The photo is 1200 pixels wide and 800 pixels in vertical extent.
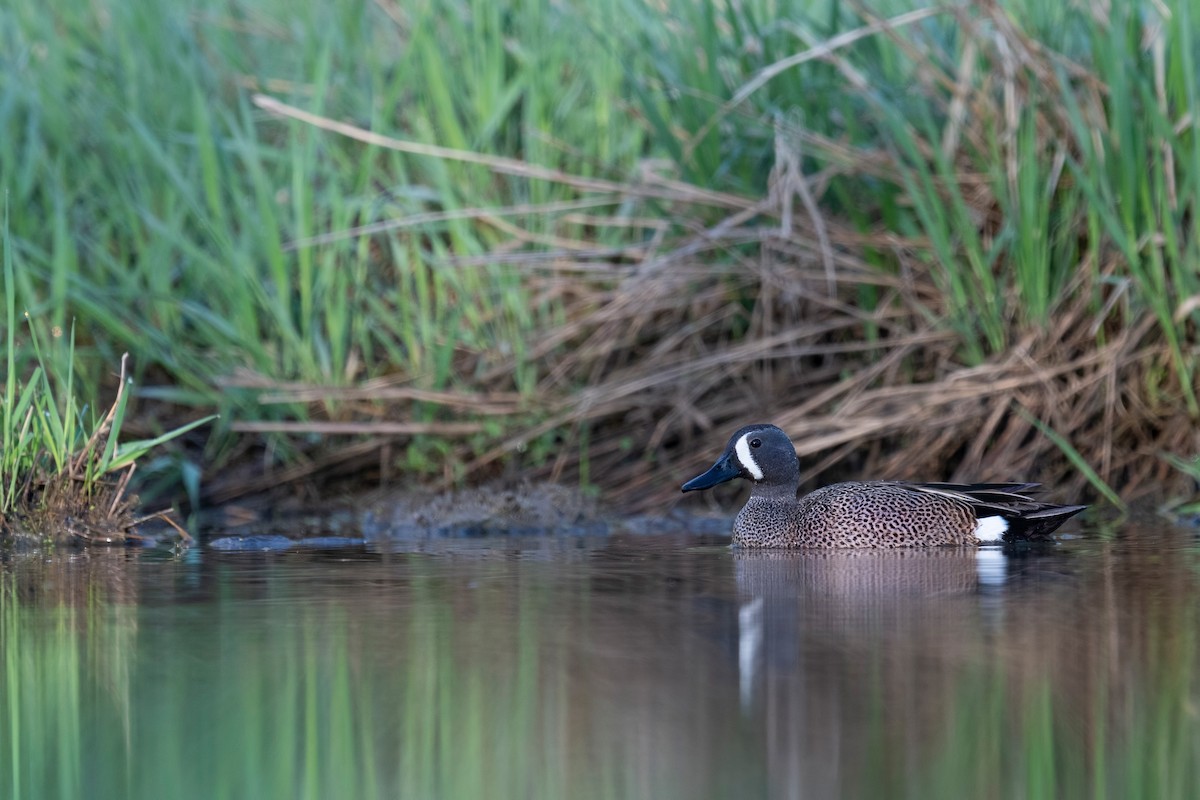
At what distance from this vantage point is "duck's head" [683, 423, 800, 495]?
18.9 ft

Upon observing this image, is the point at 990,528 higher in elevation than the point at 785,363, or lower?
lower

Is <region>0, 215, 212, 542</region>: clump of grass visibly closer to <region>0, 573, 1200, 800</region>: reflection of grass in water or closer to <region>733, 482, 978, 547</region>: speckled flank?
<region>0, 573, 1200, 800</region>: reflection of grass in water

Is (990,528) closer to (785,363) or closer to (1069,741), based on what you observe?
(785,363)

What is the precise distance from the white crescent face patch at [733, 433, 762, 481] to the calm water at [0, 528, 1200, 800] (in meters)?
1.16

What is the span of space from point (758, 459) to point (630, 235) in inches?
69.2

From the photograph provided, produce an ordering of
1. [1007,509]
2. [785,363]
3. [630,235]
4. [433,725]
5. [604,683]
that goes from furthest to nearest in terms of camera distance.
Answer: [630,235]
[785,363]
[1007,509]
[604,683]
[433,725]

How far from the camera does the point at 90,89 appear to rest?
24.6 feet

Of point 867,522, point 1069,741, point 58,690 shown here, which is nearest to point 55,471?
point 58,690

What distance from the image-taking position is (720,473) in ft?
19.0

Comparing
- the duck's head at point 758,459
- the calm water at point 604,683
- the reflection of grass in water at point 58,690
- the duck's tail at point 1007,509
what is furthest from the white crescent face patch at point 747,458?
the reflection of grass in water at point 58,690

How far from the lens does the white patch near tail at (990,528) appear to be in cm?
543

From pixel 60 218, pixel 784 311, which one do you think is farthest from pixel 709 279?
pixel 60 218

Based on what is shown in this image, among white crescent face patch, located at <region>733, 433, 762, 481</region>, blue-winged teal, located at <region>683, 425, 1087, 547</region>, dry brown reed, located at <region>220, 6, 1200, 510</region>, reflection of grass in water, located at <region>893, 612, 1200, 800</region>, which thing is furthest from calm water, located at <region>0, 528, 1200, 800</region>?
dry brown reed, located at <region>220, 6, 1200, 510</region>

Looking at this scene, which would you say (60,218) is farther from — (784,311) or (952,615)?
(952,615)
